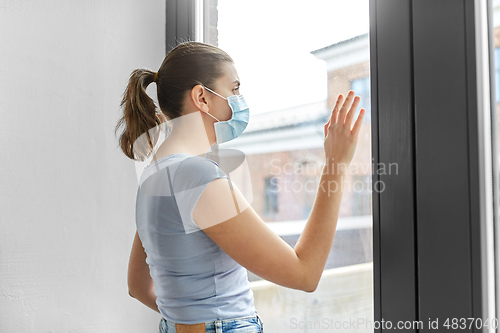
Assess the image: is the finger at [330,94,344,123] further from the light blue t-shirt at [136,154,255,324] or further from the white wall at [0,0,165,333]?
the white wall at [0,0,165,333]

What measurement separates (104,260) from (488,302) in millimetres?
1149

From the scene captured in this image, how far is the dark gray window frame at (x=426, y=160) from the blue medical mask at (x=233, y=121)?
1.00 feet

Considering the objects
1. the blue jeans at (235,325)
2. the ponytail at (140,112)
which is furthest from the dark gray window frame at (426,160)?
the ponytail at (140,112)

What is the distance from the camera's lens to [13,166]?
1268 millimetres

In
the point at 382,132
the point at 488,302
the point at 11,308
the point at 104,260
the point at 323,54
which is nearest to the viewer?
the point at 488,302

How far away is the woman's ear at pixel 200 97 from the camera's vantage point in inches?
37.5

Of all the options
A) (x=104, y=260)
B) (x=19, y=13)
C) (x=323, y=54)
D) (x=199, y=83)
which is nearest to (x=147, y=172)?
(x=199, y=83)

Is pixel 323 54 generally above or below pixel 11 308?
above

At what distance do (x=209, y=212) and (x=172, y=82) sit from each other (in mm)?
349

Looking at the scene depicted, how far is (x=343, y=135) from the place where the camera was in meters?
0.87

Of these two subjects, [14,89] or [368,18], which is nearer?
[368,18]

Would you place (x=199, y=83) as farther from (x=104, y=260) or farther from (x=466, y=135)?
(x=104, y=260)

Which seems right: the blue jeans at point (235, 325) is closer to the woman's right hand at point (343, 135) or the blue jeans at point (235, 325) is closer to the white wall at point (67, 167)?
the woman's right hand at point (343, 135)

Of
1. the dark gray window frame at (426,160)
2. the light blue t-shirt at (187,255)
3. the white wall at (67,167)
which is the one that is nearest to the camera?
the dark gray window frame at (426,160)
